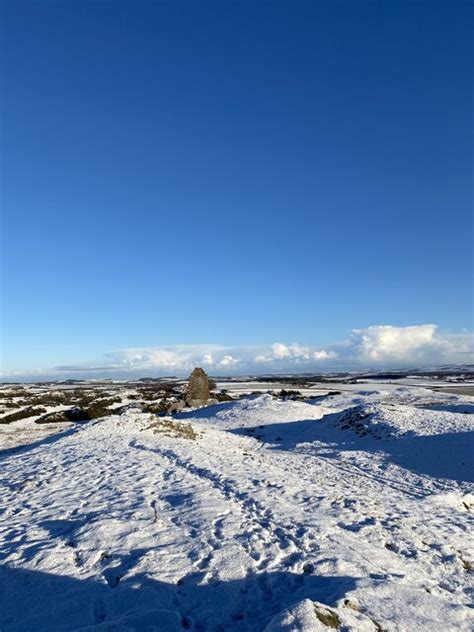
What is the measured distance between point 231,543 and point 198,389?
128 feet

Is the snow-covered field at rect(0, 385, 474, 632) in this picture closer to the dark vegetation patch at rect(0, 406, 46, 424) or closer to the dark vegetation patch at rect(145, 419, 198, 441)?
the dark vegetation patch at rect(145, 419, 198, 441)

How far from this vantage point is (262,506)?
33.9 feet

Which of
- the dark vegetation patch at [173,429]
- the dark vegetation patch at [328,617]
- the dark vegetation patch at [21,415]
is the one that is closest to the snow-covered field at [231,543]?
the dark vegetation patch at [328,617]

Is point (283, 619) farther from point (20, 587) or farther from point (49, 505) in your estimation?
point (49, 505)

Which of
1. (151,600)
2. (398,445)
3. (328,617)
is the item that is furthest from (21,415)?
(328,617)

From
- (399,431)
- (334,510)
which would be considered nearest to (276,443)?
(399,431)

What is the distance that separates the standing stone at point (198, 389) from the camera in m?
46.0

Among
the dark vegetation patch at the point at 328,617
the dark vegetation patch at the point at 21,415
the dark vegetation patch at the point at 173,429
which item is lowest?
the dark vegetation patch at the point at 21,415

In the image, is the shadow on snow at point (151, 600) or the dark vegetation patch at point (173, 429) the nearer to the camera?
the shadow on snow at point (151, 600)

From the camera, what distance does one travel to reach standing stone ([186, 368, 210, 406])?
46.0m

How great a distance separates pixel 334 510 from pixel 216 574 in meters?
4.45

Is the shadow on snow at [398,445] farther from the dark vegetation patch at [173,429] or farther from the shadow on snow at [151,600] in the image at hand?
the shadow on snow at [151,600]

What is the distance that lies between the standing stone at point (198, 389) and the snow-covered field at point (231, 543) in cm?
2764

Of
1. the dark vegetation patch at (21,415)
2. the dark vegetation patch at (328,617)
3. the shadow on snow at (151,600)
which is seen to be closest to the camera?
the dark vegetation patch at (328,617)
